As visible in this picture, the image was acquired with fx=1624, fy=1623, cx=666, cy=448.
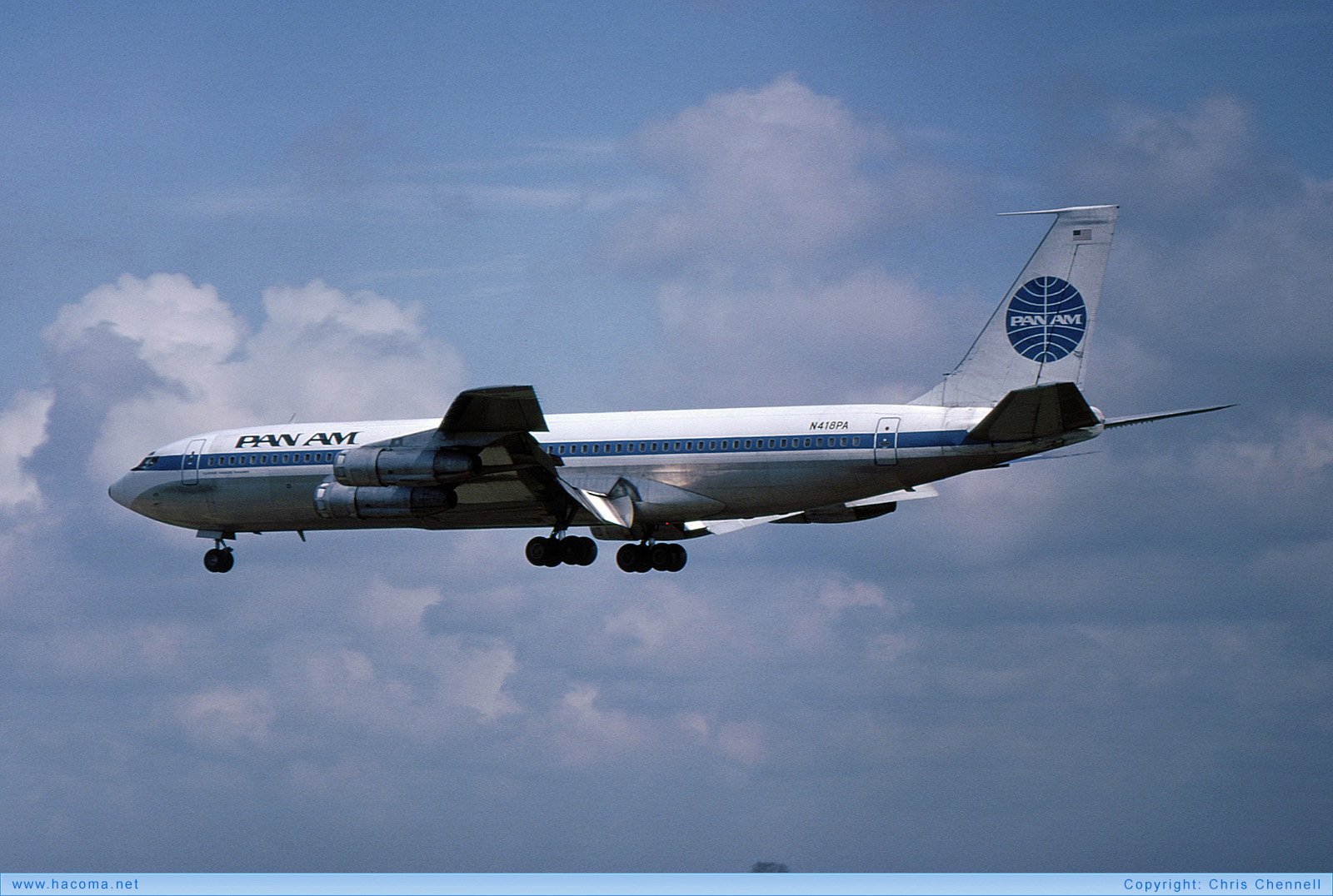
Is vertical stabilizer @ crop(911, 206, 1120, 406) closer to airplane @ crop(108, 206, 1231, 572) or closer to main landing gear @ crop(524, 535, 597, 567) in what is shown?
airplane @ crop(108, 206, 1231, 572)

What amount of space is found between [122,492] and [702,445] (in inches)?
659

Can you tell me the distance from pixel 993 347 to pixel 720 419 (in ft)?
21.4

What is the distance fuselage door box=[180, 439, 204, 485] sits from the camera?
42.4m

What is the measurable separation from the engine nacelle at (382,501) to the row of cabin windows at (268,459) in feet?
7.21

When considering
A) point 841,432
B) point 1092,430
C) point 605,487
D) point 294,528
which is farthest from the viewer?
point 294,528

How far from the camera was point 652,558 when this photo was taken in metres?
41.5

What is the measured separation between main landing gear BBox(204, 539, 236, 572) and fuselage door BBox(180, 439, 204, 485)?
6.72 feet

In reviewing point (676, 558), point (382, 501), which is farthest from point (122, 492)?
point (676, 558)

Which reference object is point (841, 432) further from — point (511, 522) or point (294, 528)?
point (294, 528)

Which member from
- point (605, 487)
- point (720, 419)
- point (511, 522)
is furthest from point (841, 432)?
point (511, 522)

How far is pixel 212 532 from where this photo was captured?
4347 centimetres

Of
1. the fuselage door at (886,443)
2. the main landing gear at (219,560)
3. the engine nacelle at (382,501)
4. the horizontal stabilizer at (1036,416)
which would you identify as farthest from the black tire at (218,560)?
the horizontal stabilizer at (1036,416)

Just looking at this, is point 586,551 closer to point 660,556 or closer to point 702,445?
point 660,556

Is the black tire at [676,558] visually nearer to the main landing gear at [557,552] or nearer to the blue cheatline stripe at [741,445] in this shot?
the main landing gear at [557,552]
